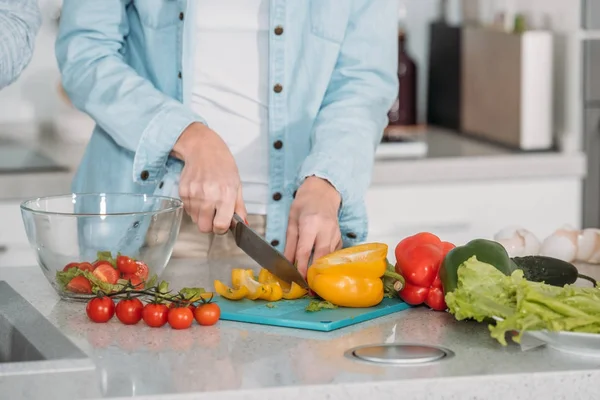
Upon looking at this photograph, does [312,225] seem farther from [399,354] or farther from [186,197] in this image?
[399,354]

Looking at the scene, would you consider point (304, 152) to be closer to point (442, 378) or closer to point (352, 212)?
point (352, 212)

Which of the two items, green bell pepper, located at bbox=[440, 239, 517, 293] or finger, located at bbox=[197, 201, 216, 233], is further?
finger, located at bbox=[197, 201, 216, 233]

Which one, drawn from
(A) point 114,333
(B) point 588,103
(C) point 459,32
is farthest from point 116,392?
(C) point 459,32

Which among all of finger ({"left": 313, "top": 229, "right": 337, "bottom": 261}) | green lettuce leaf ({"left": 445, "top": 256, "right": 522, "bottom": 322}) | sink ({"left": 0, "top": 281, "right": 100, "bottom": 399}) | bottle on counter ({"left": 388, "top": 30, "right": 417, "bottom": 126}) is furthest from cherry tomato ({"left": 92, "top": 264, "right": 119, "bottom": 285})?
bottle on counter ({"left": 388, "top": 30, "right": 417, "bottom": 126})

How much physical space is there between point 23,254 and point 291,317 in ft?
4.57

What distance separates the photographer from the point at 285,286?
1.44 metres

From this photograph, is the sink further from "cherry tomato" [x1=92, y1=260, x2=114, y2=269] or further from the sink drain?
the sink drain

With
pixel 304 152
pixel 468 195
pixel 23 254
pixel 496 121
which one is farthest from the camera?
pixel 496 121

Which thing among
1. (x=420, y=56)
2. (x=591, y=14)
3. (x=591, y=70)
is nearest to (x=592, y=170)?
(x=591, y=70)

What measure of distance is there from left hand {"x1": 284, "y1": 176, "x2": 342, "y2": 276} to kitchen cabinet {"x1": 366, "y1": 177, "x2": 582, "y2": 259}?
3.25ft

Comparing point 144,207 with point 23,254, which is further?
point 23,254

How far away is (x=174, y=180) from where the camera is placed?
1786mm

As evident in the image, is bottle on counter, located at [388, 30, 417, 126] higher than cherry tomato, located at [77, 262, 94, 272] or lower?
higher

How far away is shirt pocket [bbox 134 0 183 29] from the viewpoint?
5.90 feet
